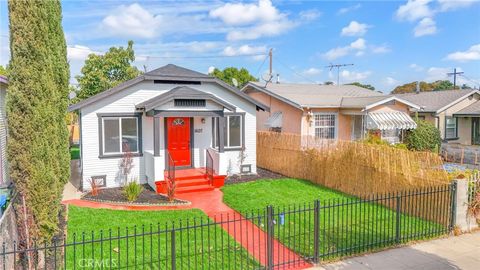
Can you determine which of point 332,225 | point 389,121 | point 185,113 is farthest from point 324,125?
point 332,225

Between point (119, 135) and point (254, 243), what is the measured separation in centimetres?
808

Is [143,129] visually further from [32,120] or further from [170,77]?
[32,120]

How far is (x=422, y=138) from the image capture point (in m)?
21.0

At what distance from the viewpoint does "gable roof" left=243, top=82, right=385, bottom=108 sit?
19516 mm

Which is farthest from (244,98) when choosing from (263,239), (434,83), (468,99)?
(434,83)

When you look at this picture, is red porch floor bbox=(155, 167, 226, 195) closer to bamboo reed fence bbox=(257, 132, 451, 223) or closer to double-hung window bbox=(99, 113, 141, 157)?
double-hung window bbox=(99, 113, 141, 157)

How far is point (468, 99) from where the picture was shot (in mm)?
25703

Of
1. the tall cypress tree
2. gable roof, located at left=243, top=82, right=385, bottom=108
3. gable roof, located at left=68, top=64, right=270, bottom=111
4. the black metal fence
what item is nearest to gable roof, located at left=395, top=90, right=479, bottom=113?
gable roof, located at left=243, top=82, right=385, bottom=108

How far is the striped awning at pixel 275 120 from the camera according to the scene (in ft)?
68.1

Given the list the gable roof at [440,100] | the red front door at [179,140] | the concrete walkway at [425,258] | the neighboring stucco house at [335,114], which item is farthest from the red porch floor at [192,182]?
the gable roof at [440,100]

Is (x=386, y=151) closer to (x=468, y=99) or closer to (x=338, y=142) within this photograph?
(x=338, y=142)

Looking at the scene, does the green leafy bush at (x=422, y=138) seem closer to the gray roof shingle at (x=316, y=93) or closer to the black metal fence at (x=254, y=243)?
the gray roof shingle at (x=316, y=93)

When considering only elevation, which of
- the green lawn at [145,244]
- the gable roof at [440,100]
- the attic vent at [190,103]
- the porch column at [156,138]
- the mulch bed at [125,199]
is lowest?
the green lawn at [145,244]

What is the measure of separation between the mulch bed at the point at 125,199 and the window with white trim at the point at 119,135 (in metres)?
1.64
